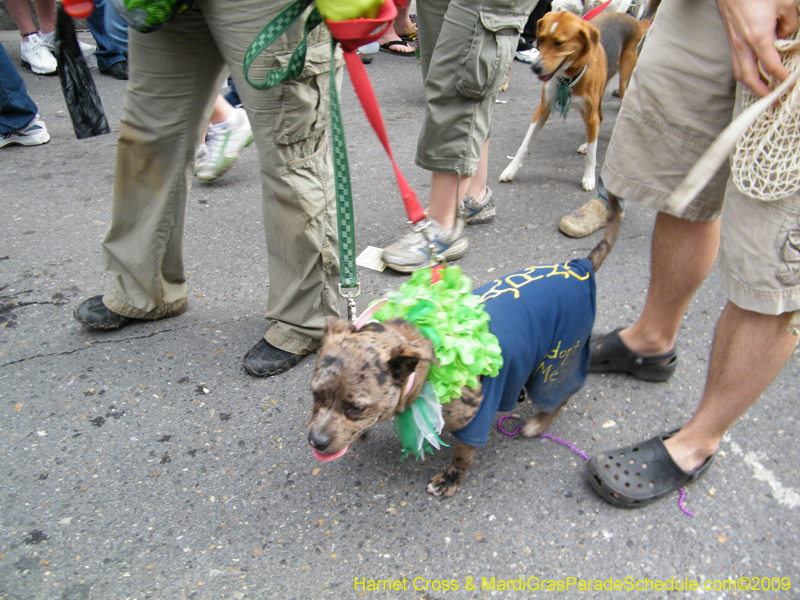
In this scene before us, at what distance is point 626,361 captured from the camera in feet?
8.02

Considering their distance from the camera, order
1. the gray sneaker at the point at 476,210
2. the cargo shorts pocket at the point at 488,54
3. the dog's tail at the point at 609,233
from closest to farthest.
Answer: the dog's tail at the point at 609,233
the cargo shorts pocket at the point at 488,54
the gray sneaker at the point at 476,210

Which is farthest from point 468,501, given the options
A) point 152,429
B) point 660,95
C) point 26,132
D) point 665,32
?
point 26,132

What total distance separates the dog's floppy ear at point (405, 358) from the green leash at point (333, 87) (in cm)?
44

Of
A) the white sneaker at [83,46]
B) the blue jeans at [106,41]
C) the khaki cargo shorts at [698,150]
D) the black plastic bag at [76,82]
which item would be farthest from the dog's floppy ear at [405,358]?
the white sneaker at [83,46]

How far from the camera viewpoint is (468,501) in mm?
1970

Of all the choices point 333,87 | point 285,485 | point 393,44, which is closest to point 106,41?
point 393,44

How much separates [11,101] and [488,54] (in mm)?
3962

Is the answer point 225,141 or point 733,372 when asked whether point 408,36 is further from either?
point 733,372

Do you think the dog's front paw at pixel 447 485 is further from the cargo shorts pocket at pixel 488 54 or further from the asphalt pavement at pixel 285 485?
the cargo shorts pocket at pixel 488 54

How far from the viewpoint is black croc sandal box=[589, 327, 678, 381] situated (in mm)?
2416

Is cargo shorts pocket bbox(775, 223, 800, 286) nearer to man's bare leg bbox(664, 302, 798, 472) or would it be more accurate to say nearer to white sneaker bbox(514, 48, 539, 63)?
man's bare leg bbox(664, 302, 798, 472)

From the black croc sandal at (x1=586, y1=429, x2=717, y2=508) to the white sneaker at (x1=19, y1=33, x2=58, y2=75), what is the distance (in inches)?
263

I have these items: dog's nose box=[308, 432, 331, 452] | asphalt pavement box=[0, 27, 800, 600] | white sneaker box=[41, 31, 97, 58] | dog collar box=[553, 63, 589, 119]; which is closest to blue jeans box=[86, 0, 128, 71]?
white sneaker box=[41, 31, 97, 58]

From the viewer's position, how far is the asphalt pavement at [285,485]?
172cm
